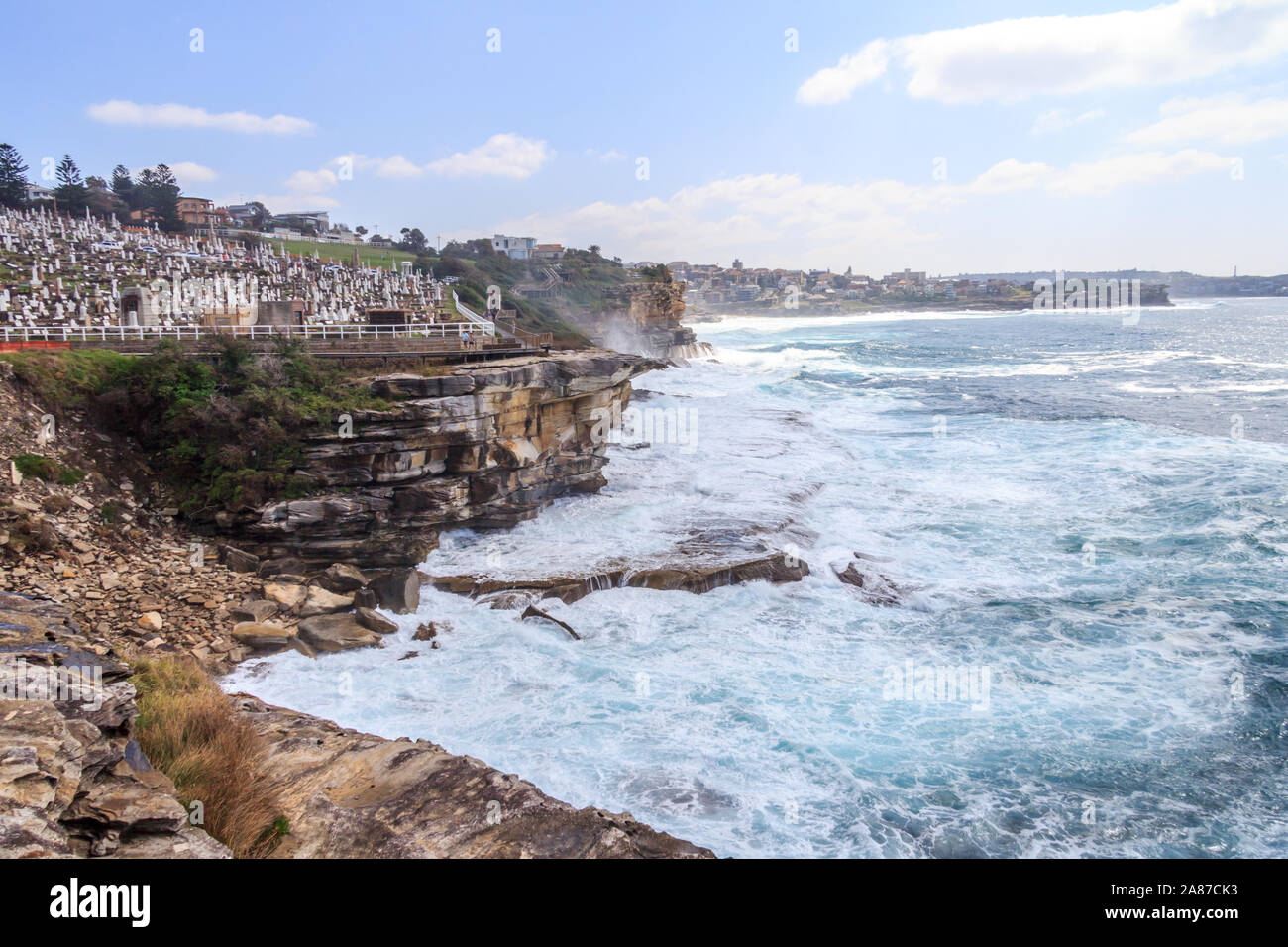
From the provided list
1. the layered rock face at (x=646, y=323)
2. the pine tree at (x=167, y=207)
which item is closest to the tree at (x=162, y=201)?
the pine tree at (x=167, y=207)

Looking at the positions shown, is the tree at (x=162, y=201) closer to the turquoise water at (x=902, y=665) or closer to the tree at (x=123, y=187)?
the tree at (x=123, y=187)

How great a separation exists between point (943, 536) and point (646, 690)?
10.8 meters

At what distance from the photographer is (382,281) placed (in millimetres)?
49219

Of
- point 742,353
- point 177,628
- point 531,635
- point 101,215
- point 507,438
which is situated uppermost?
point 101,215

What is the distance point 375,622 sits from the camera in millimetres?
13703

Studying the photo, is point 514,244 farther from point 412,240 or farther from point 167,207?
point 167,207

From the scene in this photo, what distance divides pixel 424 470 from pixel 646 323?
5187 centimetres

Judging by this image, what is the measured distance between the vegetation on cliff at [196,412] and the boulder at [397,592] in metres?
3.17

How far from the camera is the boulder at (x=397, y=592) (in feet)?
47.7

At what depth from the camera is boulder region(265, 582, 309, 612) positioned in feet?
44.6

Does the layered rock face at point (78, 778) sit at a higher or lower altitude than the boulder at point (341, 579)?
higher

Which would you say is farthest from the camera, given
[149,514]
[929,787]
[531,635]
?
[149,514]
